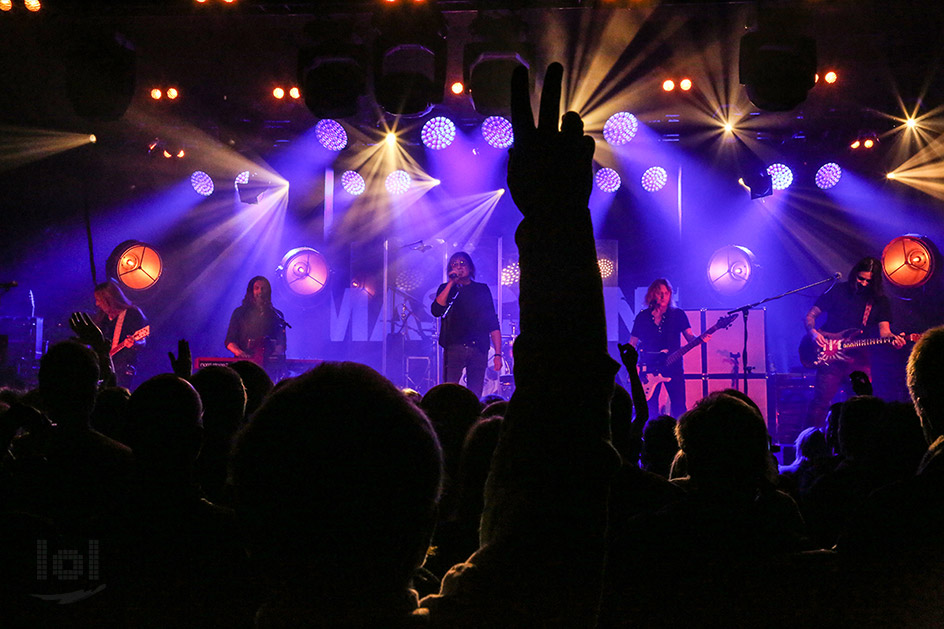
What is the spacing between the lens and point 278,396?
90cm

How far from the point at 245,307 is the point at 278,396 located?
7.97 meters

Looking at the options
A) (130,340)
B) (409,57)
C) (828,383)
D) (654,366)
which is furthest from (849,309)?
(130,340)

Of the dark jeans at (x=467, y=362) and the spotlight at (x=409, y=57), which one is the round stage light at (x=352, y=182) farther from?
the dark jeans at (x=467, y=362)

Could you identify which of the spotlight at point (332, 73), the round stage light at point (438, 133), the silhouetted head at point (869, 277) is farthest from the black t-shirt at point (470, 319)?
the silhouetted head at point (869, 277)

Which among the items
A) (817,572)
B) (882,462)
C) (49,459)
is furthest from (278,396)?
(882,462)

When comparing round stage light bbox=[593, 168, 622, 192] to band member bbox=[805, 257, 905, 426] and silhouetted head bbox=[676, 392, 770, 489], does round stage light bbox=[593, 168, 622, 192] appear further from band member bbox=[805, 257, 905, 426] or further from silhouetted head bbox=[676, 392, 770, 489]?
silhouetted head bbox=[676, 392, 770, 489]

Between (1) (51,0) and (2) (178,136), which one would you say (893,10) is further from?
(2) (178,136)

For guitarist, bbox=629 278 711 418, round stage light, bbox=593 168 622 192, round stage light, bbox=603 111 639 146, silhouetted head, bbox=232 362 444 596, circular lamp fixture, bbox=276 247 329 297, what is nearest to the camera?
silhouetted head, bbox=232 362 444 596

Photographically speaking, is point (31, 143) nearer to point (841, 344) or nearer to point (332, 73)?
point (332, 73)

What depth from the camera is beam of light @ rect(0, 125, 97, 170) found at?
373 inches

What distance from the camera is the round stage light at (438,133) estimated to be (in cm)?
966

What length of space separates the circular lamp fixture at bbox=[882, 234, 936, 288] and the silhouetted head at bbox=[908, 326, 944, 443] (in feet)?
27.0

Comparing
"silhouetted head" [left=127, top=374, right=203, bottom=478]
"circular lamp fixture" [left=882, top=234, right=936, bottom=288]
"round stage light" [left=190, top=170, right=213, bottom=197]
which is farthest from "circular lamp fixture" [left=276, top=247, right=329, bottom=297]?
"silhouetted head" [left=127, top=374, right=203, bottom=478]

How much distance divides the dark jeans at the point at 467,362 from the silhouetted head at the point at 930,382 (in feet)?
17.3
